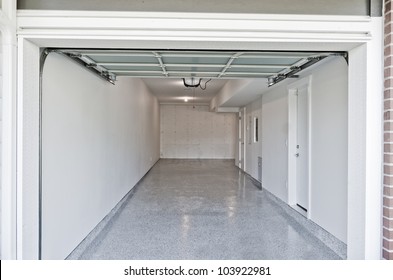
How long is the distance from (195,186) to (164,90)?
3.53 meters

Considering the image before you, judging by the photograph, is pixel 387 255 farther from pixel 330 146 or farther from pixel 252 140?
pixel 252 140

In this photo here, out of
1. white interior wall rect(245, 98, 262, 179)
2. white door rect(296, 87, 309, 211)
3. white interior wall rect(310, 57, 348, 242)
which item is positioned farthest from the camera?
white interior wall rect(245, 98, 262, 179)

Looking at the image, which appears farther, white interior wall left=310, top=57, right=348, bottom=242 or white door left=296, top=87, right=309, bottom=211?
white door left=296, top=87, right=309, bottom=211

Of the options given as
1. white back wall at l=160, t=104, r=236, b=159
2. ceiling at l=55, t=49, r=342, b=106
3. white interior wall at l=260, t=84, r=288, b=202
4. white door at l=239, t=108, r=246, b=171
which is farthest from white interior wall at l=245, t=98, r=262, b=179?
white back wall at l=160, t=104, r=236, b=159

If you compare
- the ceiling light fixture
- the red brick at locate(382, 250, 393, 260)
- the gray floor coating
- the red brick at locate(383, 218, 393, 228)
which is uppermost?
the ceiling light fixture

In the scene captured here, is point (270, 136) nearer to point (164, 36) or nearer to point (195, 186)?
point (195, 186)

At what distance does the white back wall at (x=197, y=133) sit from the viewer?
13.2m

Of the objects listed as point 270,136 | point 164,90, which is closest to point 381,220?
point 270,136

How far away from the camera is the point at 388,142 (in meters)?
1.88

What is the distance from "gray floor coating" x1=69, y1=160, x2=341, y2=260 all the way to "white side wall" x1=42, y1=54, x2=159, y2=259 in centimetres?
31

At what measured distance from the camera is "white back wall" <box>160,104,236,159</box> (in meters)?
13.2

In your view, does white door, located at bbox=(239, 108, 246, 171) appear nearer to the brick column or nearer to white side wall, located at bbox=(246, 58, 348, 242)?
white side wall, located at bbox=(246, 58, 348, 242)

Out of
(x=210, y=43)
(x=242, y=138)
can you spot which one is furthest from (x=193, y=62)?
(x=242, y=138)

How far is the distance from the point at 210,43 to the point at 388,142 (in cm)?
140
